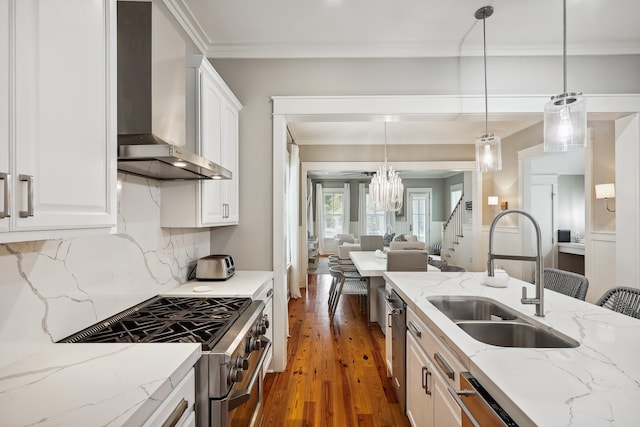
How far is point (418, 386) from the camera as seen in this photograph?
1737mm

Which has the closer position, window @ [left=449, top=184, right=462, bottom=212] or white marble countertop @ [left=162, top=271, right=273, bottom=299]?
white marble countertop @ [left=162, top=271, right=273, bottom=299]

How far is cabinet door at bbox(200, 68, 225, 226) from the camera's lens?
203 cm

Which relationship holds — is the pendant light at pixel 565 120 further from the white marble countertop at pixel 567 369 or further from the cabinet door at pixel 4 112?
the cabinet door at pixel 4 112

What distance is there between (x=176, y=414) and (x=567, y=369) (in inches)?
47.9

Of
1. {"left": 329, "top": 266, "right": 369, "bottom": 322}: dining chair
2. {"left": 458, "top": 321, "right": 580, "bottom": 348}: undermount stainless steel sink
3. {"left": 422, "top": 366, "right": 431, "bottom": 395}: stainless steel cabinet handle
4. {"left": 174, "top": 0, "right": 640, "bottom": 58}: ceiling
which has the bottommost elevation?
{"left": 329, "top": 266, "right": 369, "bottom": 322}: dining chair

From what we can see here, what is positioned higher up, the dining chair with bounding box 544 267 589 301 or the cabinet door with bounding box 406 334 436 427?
the dining chair with bounding box 544 267 589 301

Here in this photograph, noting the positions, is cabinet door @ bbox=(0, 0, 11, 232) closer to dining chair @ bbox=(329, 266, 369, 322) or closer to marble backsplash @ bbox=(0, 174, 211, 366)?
marble backsplash @ bbox=(0, 174, 211, 366)

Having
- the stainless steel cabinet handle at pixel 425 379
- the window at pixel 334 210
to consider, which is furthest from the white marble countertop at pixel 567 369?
the window at pixel 334 210

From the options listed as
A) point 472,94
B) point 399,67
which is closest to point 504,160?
point 472,94

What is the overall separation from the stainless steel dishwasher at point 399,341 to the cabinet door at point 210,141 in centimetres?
137

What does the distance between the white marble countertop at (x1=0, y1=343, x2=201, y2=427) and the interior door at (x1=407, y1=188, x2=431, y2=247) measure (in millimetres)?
10423

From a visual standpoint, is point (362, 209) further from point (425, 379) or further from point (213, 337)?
point (213, 337)

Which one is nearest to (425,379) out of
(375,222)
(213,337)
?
(213,337)

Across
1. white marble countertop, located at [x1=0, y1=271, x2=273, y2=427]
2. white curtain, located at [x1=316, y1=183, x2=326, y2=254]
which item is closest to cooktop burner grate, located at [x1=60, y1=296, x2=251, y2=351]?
white marble countertop, located at [x1=0, y1=271, x2=273, y2=427]
